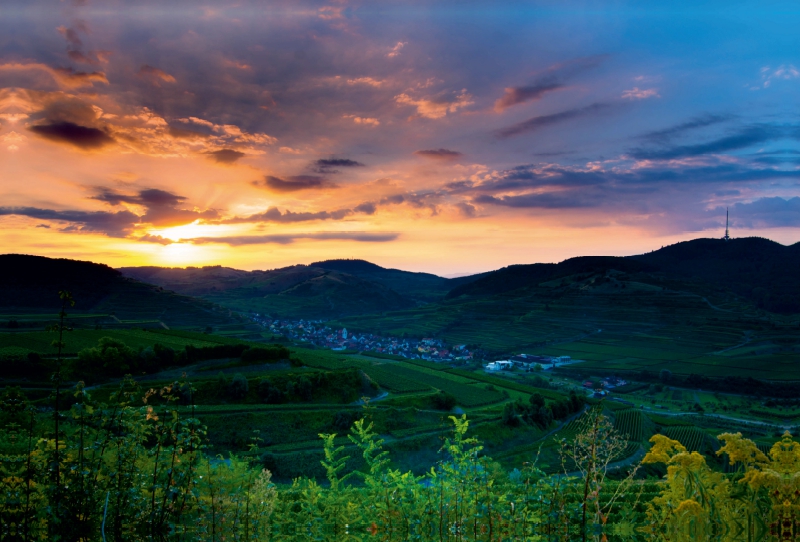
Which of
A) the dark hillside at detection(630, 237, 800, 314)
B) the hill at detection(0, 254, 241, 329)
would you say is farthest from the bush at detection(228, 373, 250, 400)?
the dark hillside at detection(630, 237, 800, 314)

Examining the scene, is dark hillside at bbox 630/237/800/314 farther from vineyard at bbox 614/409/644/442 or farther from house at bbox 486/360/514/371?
vineyard at bbox 614/409/644/442

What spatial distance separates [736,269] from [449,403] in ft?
616

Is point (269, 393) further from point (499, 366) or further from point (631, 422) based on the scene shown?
point (499, 366)

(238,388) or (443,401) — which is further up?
(238,388)

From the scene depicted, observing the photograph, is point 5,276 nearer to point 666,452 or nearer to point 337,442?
point 337,442

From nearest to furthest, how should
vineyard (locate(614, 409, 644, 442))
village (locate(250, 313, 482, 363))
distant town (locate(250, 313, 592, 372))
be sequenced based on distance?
1. vineyard (locate(614, 409, 644, 442))
2. distant town (locate(250, 313, 592, 372))
3. village (locate(250, 313, 482, 363))

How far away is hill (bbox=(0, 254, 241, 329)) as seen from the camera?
94000 mm

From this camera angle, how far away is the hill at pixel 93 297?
9400cm

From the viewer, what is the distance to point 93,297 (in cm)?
10738

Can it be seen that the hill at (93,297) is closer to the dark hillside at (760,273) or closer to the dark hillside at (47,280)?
the dark hillside at (47,280)

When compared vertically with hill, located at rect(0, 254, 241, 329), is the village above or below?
below

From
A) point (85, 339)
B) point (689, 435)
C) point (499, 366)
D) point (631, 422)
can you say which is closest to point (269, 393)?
point (85, 339)

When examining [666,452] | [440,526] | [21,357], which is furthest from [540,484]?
[21,357]

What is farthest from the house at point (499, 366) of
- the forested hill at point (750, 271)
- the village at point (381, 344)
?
the forested hill at point (750, 271)
